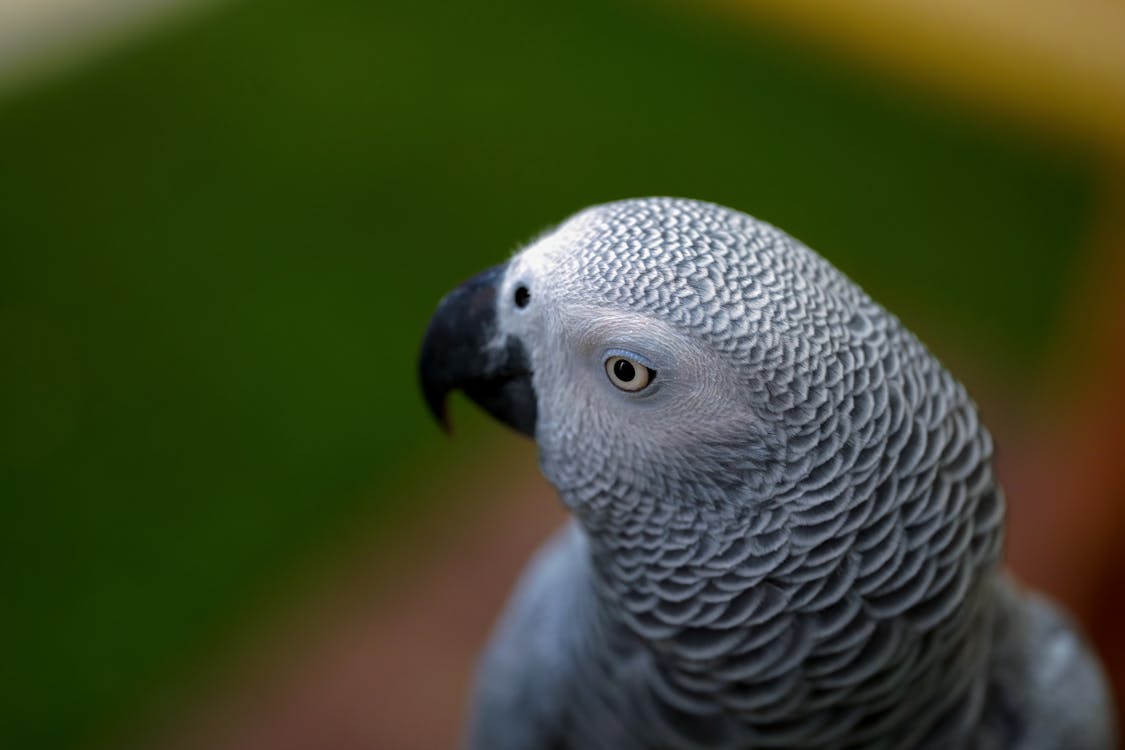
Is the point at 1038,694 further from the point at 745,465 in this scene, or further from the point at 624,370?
the point at 624,370

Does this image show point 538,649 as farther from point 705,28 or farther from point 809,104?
point 705,28

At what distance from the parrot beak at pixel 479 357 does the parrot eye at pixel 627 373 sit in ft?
0.35

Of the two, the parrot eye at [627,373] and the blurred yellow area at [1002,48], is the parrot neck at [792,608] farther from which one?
the blurred yellow area at [1002,48]

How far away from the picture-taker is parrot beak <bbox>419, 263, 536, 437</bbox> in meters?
0.91

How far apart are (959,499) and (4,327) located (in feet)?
7.91

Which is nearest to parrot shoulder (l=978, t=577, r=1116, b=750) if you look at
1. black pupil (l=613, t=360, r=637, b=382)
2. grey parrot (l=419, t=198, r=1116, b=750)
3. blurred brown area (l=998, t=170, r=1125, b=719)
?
grey parrot (l=419, t=198, r=1116, b=750)

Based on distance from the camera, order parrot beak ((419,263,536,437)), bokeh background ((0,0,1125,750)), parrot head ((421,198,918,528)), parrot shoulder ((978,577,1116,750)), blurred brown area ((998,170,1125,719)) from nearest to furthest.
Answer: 1. parrot head ((421,198,918,528))
2. parrot beak ((419,263,536,437))
3. parrot shoulder ((978,577,1116,750))
4. blurred brown area ((998,170,1125,719))
5. bokeh background ((0,0,1125,750))

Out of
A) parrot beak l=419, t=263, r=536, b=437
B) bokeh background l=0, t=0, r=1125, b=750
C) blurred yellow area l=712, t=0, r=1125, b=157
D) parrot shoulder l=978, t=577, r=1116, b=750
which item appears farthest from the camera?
blurred yellow area l=712, t=0, r=1125, b=157

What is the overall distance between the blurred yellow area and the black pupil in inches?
96.6

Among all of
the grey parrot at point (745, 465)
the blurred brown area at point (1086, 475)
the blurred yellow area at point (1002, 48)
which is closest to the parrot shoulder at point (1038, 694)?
the grey parrot at point (745, 465)

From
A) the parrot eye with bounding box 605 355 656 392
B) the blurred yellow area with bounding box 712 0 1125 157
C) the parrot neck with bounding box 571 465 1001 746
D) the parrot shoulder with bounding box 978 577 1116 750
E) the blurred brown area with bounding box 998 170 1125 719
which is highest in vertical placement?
the blurred yellow area with bounding box 712 0 1125 157

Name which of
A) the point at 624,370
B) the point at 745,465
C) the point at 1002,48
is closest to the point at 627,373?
the point at 624,370

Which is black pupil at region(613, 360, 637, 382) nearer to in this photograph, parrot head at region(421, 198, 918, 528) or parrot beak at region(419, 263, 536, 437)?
parrot head at region(421, 198, 918, 528)

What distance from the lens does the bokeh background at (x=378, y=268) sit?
2.11 meters
